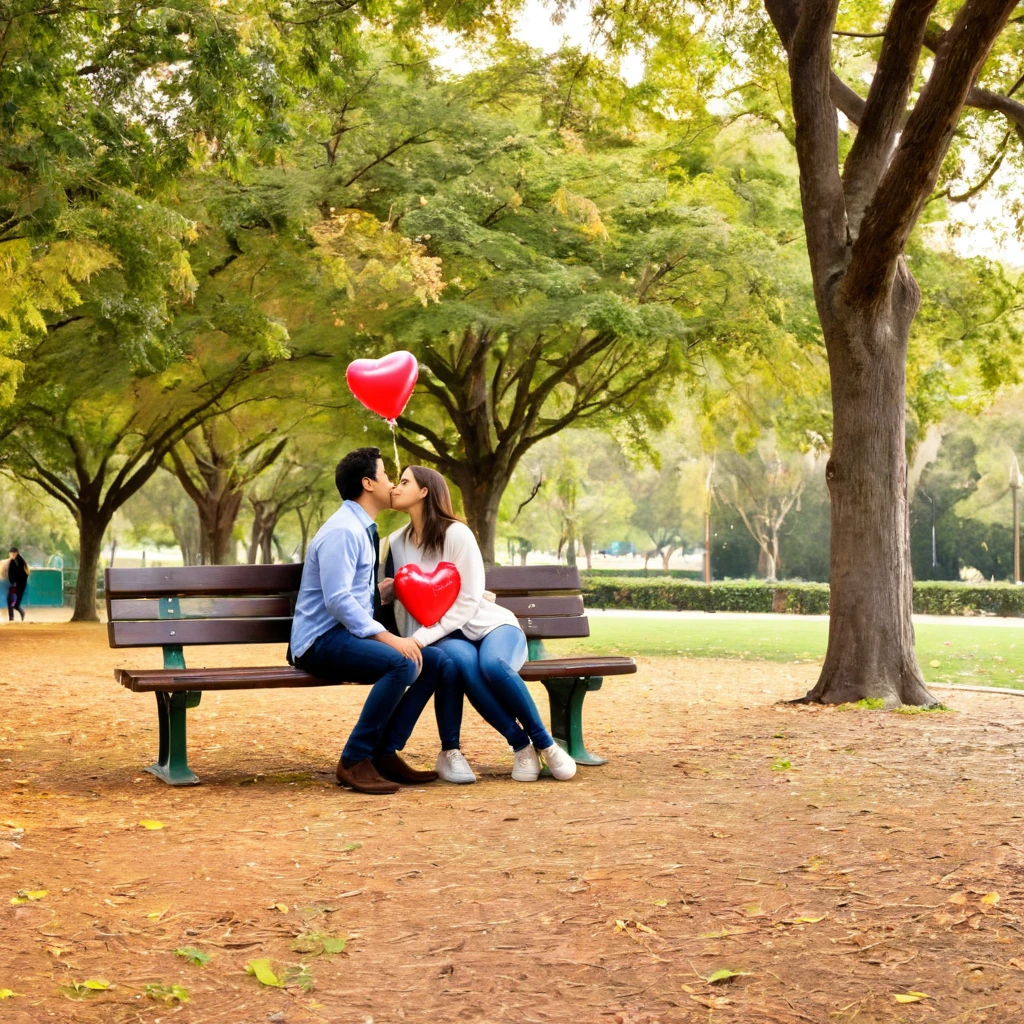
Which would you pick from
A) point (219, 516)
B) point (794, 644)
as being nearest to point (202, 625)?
point (794, 644)

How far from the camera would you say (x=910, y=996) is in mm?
3279

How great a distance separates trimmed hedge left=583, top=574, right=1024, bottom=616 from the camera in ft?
117

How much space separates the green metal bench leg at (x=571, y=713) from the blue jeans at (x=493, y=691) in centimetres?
56

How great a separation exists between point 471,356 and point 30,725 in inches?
539

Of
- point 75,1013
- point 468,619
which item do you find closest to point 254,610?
point 468,619

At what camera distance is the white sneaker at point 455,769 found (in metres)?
6.30

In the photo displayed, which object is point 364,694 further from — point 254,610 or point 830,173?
point 830,173

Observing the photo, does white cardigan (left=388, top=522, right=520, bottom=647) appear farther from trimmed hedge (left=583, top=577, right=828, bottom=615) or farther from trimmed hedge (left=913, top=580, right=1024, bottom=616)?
trimmed hedge (left=583, top=577, right=828, bottom=615)

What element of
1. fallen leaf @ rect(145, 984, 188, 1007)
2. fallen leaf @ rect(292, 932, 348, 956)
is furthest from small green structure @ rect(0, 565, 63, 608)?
fallen leaf @ rect(145, 984, 188, 1007)

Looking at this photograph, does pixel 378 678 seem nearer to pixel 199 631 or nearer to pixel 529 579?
pixel 199 631

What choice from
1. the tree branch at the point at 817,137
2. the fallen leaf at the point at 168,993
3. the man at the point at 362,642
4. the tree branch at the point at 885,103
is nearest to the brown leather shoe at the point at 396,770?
the man at the point at 362,642

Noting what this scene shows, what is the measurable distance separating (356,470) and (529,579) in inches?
52.7

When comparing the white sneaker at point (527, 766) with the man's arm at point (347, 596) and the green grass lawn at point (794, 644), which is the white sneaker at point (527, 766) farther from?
the green grass lawn at point (794, 644)

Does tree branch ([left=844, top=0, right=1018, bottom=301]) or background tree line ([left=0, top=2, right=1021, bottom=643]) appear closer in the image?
tree branch ([left=844, top=0, right=1018, bottom=301])
